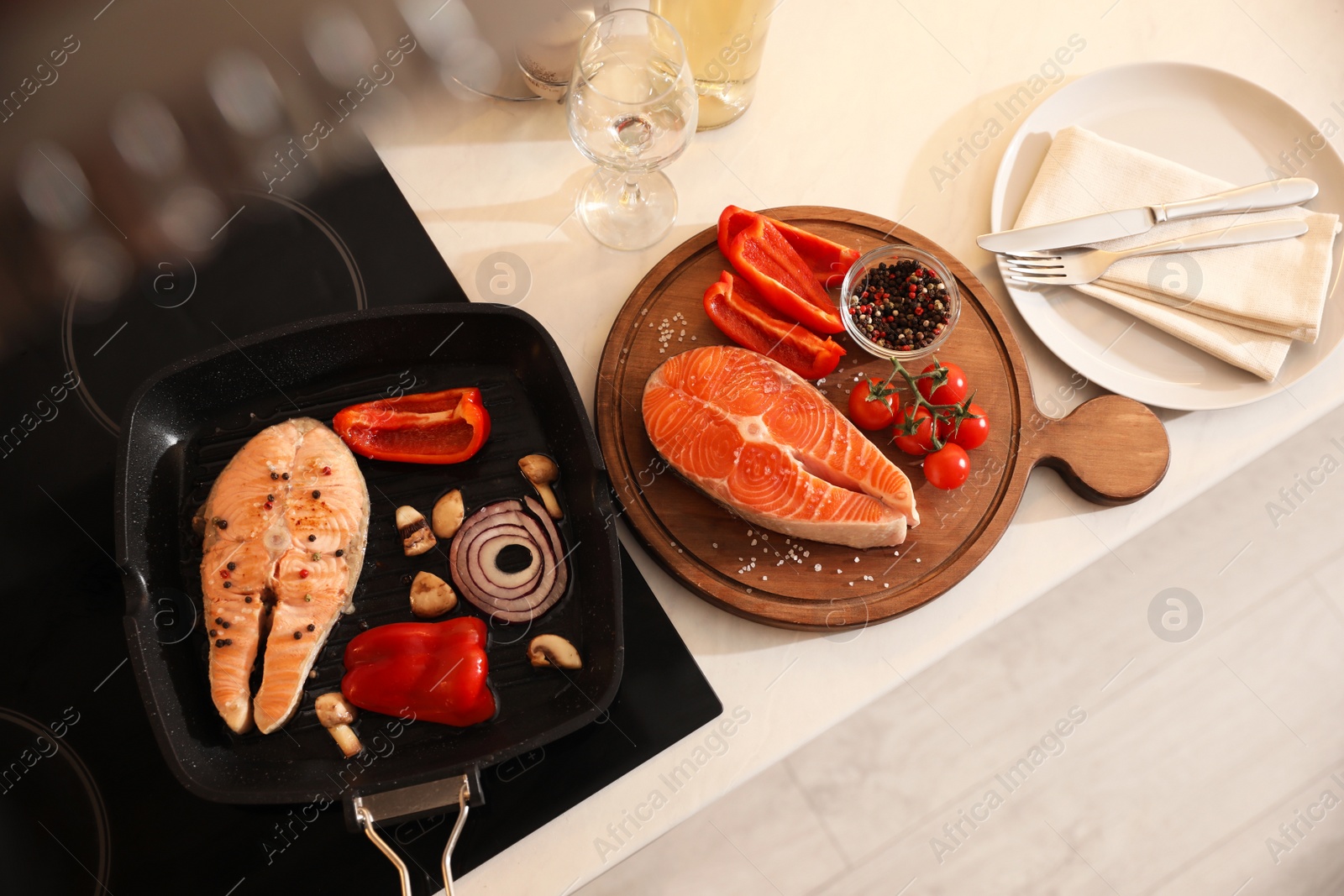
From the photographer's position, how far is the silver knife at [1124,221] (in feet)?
5.45

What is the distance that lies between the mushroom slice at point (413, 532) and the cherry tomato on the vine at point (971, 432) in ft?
3.27

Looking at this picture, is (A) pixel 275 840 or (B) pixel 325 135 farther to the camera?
(B) pixel 325 135

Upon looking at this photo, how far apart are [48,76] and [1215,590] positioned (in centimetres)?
356

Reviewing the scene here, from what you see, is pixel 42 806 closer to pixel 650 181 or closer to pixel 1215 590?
pixel 650 181

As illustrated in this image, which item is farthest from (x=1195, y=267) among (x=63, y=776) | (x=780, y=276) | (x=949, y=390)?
(x=63, y=776)

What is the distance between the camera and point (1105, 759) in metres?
2.57

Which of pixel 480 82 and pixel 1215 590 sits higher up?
pixel 480 82

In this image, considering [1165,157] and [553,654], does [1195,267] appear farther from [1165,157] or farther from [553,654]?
[553,654]

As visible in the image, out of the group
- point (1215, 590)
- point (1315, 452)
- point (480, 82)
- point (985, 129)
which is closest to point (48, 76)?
point (480, 82)

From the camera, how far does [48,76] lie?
176 centimetres

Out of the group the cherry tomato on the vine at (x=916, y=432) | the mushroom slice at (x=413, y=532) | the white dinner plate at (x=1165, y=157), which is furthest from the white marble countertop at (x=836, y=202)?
the mushroom slice at (x=413, y=532)

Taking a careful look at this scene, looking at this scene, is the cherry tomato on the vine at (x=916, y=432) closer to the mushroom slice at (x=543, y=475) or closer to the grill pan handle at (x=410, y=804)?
the mushroom slice at (x=543, y=475)

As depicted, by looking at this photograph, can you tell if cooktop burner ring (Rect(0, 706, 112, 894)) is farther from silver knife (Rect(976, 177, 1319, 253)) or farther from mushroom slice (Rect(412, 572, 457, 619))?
silver knife (Rect(976, 177, 1319, 253))

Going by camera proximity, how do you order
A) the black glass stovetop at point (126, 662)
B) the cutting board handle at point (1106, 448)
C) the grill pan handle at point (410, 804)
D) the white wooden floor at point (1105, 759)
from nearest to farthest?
1. the grill pan handle at point (410, 804)
2. the black glass stovetop at point (126, 662)
3. the cutting board handle at point (1106, 448)
4. the white wooden floor at point (1105, 759)
